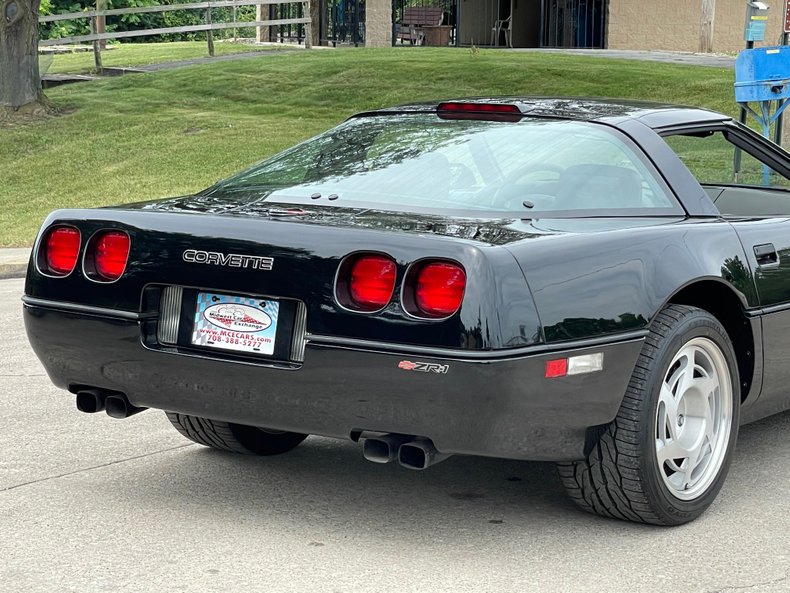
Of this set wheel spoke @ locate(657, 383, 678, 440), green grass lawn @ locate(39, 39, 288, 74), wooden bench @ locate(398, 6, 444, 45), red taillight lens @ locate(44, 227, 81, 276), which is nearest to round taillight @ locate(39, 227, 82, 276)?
red taillight lens @ locate(44, 227, 81, 276)

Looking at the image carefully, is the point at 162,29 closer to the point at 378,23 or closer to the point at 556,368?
the point at 378,23

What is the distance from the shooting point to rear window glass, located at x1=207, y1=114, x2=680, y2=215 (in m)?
4.42

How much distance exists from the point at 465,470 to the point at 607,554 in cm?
106

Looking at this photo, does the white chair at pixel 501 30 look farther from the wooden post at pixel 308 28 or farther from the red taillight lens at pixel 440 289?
the red taillight lens at pixel 440 289

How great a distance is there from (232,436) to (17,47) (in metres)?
18.2

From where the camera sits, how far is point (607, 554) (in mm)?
4023

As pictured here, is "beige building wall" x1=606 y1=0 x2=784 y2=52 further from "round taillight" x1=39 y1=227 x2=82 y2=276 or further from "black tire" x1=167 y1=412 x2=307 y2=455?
"round taillight" x1=39 y1=227 x2=82 y2=276

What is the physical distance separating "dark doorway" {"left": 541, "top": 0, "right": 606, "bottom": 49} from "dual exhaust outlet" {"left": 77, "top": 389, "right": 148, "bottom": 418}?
102 ft

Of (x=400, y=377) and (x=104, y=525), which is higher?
(x=400, y=377)

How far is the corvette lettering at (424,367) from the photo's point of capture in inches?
146

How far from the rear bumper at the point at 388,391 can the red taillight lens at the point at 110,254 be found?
15cm

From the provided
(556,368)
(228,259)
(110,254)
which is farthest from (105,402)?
(556,368)

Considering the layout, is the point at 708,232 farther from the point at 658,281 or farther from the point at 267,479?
the point at 267,479

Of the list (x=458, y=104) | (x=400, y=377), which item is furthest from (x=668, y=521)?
(x=458, y=104)
